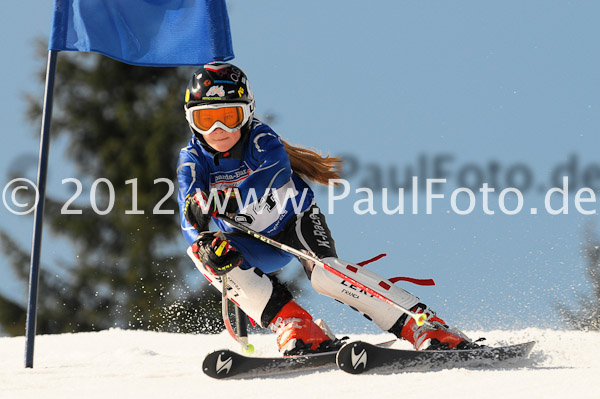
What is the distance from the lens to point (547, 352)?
4.35 meters

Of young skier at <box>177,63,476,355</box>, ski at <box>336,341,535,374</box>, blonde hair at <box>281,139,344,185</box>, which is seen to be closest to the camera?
ski at <box>336,341,535,374</box>

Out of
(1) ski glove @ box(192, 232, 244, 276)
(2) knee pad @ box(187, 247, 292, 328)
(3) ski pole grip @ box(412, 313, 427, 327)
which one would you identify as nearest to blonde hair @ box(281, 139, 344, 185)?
(2) knee pad @ box(187, 247, 292, 328)

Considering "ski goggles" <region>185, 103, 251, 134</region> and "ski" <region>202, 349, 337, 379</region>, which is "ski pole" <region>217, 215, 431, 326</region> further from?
"ski goggles" <region>185, 103, 251, 134</region>

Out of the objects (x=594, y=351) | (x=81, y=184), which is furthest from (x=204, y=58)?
(x=81, y=184)

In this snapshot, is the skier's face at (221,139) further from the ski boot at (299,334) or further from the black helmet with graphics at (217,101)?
the ski boot at (299,334)

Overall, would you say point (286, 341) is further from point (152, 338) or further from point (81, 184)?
point (81, 184)

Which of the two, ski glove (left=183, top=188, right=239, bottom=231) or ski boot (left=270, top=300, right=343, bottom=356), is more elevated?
ski glove (left=183, top=188, right=239, bottom=231)

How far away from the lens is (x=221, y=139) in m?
4.33

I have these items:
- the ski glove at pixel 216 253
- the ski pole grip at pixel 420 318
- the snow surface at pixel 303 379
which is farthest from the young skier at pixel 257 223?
the snow surface at pixel 303 379

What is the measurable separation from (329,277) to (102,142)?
9.71 m

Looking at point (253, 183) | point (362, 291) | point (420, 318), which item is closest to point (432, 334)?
point (420, 318)

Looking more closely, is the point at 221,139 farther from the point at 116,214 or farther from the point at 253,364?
the point at 116,214

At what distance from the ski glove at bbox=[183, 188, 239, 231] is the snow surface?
34.4 inches

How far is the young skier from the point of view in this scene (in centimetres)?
402
